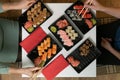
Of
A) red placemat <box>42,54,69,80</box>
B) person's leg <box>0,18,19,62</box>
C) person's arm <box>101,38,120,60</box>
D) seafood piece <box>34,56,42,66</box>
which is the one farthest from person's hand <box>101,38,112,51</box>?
person's leg <box>0,18,19,62</box>

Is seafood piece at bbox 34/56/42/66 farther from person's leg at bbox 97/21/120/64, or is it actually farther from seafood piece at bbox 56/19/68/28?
person's leg at bbox 97/21/120/64

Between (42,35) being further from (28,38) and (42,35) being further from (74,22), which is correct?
(74,22)

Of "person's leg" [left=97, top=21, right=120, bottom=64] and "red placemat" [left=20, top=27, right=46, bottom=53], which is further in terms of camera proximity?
"person's leg" [left=97, top=21, right=120, bottom=64]

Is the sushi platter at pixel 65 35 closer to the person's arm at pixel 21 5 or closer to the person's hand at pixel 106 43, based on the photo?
the person's arm at pixel 21 5

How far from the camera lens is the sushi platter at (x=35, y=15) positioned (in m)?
1.28

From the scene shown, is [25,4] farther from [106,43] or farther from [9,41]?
[106,43]

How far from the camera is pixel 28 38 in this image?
1287 millimetres

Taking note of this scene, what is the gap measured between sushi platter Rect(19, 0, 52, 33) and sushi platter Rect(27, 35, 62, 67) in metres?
0.10

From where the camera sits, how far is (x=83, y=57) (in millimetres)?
1264

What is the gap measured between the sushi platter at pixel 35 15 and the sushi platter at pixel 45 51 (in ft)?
0.34

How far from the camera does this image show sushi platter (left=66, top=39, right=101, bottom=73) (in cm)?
126

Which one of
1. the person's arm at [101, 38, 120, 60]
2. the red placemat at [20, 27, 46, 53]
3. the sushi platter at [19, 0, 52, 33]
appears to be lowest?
the person's arm at [101, 38, 120, 60]

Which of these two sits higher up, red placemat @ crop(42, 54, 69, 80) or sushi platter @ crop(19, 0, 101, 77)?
sushi platter @ crop(19, 0, 101, 77)

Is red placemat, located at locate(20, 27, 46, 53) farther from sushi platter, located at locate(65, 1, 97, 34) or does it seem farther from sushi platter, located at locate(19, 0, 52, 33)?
sushi platter, located at locate(65, 1, 97, 34)
